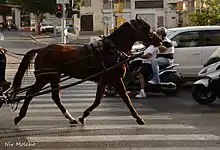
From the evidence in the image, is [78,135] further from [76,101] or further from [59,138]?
[76,101]

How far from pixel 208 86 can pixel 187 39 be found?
388 cm

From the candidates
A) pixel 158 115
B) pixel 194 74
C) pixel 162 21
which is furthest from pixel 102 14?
pixel 158 115

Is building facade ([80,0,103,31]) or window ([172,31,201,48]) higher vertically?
building facade ([80,0,103,31])

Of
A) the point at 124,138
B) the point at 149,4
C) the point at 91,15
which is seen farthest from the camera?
the point at 91,15

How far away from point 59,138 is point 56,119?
1.80 metres

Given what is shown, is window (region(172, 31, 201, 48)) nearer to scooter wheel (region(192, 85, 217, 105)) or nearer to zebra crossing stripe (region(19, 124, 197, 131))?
scooter wheel (region(192, 85, 217, 105))

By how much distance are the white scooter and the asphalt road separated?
23 cm

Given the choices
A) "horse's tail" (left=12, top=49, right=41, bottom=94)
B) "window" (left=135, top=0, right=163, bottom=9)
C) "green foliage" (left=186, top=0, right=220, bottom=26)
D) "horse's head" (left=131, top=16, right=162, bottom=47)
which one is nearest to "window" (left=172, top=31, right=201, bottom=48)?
"horse's head" (left=131, top=16, right=162, bottom=47)

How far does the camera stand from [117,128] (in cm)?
882

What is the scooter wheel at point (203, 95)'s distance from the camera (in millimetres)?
11984

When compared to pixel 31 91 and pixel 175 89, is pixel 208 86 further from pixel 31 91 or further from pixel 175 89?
pixel 31 91

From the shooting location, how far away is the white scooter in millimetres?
11797

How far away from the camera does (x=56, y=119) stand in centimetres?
980

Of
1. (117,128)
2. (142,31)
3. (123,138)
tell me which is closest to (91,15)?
(142,31)
